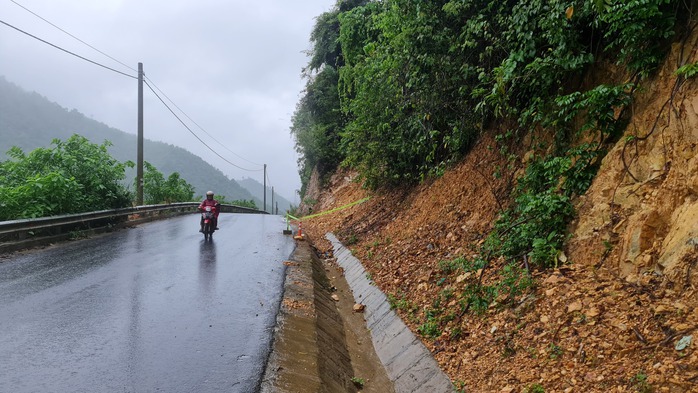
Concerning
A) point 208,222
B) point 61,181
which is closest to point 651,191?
point 208,222

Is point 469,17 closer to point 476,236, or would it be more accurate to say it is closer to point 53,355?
point 476,236

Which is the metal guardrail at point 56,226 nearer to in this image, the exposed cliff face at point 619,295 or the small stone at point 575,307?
the exposed cliff face at point 619,295

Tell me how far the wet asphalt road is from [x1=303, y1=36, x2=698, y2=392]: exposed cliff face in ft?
7.92

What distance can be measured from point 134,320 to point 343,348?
2.83 meters

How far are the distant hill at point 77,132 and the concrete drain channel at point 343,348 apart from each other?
290 ft

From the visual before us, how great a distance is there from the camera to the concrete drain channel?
4719 mm

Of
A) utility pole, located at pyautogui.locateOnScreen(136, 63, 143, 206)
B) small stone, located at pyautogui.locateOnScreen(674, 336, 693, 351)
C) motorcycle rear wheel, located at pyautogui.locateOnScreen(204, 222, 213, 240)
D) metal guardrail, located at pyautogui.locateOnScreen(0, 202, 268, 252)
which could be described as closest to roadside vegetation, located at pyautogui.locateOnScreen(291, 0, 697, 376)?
small stone, located at pyautogui.locateOnScreen(674, 336, 693, 351)

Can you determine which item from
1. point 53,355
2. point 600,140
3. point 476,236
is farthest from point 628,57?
point 53,355

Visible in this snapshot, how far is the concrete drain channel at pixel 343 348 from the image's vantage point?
186 inches

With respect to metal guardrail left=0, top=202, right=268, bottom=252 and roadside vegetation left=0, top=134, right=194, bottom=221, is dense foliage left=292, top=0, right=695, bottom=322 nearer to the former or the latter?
metal guardrail left=0, top=202, right=268, bottom=252

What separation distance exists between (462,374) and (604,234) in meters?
2.21

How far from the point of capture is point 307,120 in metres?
31.0

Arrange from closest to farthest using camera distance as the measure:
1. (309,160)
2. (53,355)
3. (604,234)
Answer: (53,355) < (604,234) < (309,160)

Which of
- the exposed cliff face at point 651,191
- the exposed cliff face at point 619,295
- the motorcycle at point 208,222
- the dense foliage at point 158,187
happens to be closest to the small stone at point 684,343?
the exposed cliff face at point 619,295
